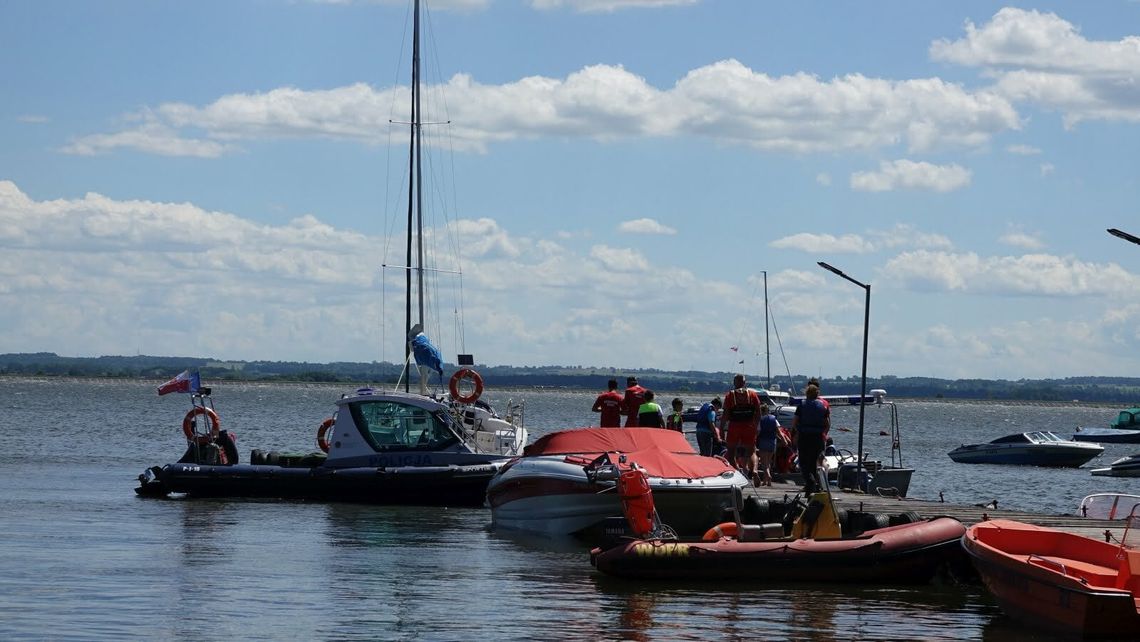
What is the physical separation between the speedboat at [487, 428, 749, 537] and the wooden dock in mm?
1410

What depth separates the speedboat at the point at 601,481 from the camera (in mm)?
20984

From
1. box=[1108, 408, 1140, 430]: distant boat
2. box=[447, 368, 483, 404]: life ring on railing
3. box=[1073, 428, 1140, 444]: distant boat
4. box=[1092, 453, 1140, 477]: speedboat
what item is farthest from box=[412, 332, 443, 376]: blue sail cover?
box=[1108, 408, 1140, 430]: distant boat

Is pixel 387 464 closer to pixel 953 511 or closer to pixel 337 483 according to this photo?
pixel 337 483

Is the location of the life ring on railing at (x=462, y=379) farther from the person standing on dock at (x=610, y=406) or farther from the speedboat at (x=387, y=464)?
the person standing on dock at (x=610, y=406)

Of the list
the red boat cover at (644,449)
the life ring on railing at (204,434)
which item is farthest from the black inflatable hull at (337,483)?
the red boat cover at (644,449)

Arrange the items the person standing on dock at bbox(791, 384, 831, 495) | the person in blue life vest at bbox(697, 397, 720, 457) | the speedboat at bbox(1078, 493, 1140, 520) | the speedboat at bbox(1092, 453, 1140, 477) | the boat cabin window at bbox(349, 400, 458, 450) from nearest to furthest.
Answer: the speedboat at bbox(1078, 493, 1140, 520)
the person standing on dock at bbox(791, 384, 831, 495)
the person in blue life vest at bbox(697, 397, 720, 457)
the boat cabin window at bbox(349, 400, 458, 450)
the speedboat at bbox(1092, 453, 1140, 477)

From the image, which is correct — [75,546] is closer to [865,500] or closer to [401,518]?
[401,518]

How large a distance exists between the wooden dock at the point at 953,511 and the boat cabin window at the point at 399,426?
6008 millimetres

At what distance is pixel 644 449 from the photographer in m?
22.2

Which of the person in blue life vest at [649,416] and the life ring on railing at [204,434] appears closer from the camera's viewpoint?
the person in blue life vest at [649,416]

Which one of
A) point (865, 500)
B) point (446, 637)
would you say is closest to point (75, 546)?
point (446, 637)

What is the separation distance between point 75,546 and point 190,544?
5.15ft

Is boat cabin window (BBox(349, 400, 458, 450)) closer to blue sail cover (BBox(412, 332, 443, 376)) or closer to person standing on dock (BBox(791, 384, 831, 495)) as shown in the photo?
blue sail cover (BBox(412, 332, 443, 376))

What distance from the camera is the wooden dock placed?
19.2 metres
